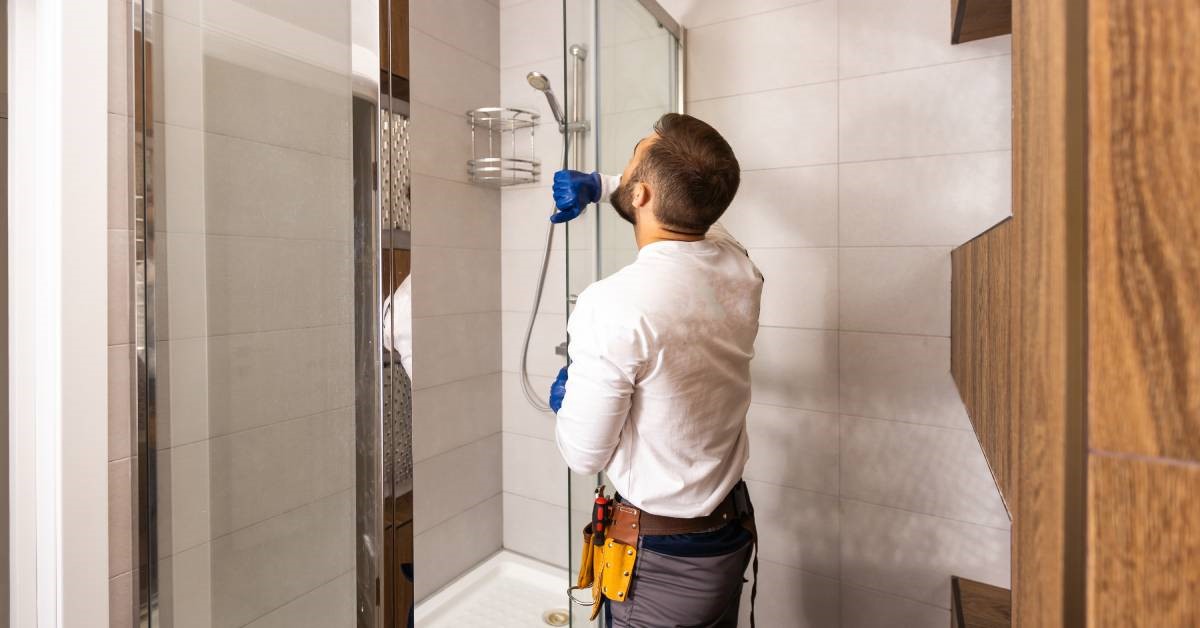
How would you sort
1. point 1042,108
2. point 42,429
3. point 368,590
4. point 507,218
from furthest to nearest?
point 507,218, point 42,429, point 368,590, point 1042,108

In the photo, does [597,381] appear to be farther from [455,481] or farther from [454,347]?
[455,481]

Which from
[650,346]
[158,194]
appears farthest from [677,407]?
[158,194]

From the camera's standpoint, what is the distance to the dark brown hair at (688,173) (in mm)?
1015

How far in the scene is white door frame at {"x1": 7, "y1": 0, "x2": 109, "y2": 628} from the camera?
2.80 ft

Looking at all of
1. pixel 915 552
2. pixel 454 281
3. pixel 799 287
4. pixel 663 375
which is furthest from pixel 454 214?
pixel 915 552

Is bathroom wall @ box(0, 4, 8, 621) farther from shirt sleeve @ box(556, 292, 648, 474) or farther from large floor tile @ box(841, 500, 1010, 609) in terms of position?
large floor tile @ box(841, 500, 1010, 609)

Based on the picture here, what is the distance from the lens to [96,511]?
2.93ft

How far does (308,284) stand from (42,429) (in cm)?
52

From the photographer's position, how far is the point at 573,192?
1102mm

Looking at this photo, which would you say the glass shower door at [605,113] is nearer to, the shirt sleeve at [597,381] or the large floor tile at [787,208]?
the shirt sleeve at [597,381]

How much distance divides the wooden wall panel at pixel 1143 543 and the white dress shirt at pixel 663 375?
662 millimetres

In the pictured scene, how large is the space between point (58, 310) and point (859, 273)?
1.62m

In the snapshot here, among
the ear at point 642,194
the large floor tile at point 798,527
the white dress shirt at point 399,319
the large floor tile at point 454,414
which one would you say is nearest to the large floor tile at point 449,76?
the large floor tile at point 454,414

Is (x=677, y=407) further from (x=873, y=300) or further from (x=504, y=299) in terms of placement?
(x=504, y=299)
